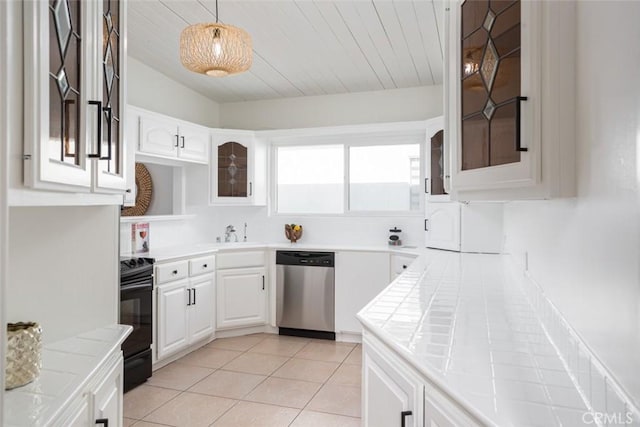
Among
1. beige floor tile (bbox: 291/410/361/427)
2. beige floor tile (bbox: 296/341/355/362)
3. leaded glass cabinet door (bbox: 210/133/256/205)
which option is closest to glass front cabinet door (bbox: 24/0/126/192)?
beige floor tile (bbox: 291/410/361/427)

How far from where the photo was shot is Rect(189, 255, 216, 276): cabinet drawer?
3814 mm

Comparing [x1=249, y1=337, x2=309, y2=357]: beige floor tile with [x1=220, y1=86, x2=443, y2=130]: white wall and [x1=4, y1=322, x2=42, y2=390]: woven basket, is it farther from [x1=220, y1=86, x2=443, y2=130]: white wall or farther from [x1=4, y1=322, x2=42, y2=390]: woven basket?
[x1=4, y1=322, x2=42, y2=390]: woven basket

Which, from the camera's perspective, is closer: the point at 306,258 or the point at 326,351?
the point at 326,351

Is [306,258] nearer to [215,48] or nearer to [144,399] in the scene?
[144,399]

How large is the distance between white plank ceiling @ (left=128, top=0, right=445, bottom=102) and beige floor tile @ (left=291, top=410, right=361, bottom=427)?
265 cm

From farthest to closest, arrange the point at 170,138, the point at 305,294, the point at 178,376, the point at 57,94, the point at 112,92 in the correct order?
the point at 305,294 < the point at 170,138 < the point at 178,376 < the point at 112,92 < the point at 57,94

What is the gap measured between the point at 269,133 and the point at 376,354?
12.0ft

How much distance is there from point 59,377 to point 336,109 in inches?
159

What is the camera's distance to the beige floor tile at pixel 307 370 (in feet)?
10.8

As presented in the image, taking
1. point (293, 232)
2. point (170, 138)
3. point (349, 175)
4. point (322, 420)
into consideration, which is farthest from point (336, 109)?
point (322, 420)

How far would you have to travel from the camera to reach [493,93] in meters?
1.32

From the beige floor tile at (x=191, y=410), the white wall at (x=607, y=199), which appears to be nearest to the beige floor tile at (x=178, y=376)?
the beige floor tile at (x=191, y=410)

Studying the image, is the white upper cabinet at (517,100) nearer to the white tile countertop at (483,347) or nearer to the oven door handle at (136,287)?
the white tile countertop at (483,347)

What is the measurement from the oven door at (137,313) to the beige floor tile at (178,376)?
273 mm
